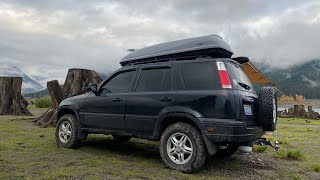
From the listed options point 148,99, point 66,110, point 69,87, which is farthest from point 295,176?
point 69,87

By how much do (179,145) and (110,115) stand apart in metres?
1.81

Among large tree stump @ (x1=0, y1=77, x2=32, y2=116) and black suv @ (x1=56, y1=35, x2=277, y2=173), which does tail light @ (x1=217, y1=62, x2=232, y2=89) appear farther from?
large tree stump @ (x1=0, y1=77, x2=32, y2=116)

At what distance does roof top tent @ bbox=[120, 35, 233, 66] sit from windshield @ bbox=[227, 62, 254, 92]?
1.27 ft

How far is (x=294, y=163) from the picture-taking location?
7.12 metres

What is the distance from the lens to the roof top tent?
6262 millimetres

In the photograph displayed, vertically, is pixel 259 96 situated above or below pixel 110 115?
above

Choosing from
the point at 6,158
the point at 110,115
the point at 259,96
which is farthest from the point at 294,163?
the point at 6,158

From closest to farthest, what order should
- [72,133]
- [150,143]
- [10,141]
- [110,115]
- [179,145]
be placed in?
[179,145] < [110,115] < [72,133] < [10,141] < [150,143]

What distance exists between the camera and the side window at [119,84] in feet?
23.2

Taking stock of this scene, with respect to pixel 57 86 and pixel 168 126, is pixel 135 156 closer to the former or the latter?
pixel 168 126

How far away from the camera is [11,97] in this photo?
1678 cm

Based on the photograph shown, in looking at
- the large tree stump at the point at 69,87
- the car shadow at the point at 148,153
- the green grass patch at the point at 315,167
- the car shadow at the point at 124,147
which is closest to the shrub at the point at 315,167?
the green grass patch at the point at 315,167

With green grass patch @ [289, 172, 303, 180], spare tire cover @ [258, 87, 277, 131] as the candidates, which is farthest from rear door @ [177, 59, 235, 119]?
green grass patch @ [289, 172, 303, 180]

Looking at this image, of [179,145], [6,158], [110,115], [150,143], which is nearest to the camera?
[179,145]
